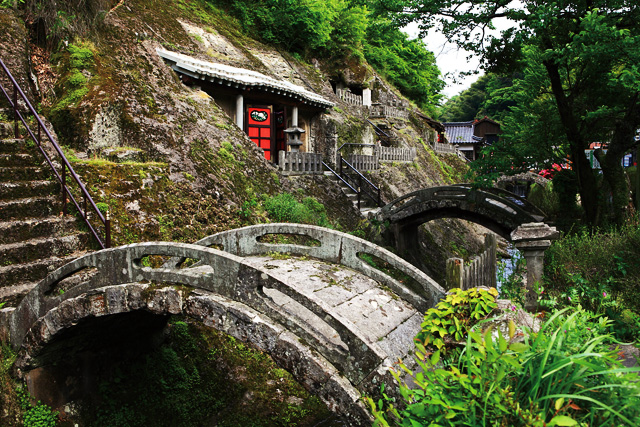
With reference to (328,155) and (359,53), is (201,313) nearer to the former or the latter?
(328,155)

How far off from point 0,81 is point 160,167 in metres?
3.45

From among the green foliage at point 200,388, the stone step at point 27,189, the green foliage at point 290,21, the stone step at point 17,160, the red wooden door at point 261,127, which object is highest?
the green foliage at point 290,21

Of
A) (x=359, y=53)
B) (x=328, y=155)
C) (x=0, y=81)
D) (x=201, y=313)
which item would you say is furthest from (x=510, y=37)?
(x=359, y=53)

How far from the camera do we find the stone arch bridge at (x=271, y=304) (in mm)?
4477

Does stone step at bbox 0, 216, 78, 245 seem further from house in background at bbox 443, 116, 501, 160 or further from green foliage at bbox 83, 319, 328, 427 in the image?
house in background at bbox 443, 116, 501, 160

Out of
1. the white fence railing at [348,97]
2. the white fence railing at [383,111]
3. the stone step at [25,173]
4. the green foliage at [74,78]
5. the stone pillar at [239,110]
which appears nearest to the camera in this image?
the stone step at [25,173]

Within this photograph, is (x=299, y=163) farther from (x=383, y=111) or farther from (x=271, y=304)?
(x=383, y=111)

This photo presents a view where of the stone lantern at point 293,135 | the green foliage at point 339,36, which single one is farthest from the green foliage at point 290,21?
the stone lantern at point 293,135

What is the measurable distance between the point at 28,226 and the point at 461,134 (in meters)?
49.6

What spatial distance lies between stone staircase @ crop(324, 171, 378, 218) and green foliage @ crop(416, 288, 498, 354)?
1242 cm

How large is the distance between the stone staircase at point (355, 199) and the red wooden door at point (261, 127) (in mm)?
3009

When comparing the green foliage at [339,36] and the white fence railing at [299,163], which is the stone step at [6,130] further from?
the green foliage at [339,36]

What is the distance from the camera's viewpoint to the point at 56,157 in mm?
8070

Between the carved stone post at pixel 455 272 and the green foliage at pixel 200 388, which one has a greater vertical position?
the carved stone post at pixel 455 272
